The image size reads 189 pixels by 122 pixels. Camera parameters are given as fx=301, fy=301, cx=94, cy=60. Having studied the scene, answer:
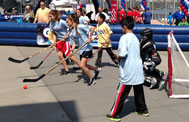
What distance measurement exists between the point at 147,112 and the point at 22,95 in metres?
2.70

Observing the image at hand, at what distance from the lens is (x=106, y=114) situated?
509 centimetres

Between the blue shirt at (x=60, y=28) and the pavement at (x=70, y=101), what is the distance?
1.09m

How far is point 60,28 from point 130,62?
12.3 ft

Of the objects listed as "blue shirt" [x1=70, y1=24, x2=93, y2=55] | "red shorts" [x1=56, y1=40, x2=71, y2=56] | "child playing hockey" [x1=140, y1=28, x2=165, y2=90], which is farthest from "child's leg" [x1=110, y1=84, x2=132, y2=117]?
"red shorts" [x1=56, y1=40, x2=71, y2=56]

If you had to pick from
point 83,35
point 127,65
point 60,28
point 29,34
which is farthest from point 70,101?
point 29,34

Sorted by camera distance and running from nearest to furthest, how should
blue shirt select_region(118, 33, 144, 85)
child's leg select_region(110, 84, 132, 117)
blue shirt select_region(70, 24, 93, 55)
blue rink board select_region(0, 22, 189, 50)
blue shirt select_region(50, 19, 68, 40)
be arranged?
blue shirt select_region(118, 33, 144, 85) → child's leg select_region(110, 84, 132, 117) → blue shirt select_region(70, 24, 93, 55) → blue shirt select_region(50, 19, 68, 40) → blue rink board select_region(0, 22, 189, 50)

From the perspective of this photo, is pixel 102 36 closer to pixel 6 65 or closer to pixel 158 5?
pixel 6 65

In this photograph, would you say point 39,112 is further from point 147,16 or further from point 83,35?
point 147,16

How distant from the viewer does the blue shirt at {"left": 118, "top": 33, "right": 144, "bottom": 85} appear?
182 inches

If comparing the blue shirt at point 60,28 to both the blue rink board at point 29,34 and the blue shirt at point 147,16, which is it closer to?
the blue rink board at point 29,34

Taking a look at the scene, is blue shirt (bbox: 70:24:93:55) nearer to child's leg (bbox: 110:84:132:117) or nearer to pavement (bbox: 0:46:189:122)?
pavement (bbox: 0:46:189:122)

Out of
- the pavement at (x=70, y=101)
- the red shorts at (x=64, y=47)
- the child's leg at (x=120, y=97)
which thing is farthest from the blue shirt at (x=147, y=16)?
the child's leg at (x=120, y=97)

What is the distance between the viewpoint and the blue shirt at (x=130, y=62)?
4617 mm

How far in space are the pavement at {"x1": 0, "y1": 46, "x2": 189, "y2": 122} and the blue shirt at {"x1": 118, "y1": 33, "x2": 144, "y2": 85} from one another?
26.8 inches
